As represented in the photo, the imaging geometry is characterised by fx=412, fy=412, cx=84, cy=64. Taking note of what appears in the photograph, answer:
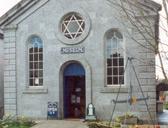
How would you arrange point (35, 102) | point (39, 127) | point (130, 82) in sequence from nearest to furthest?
point (39, 127)
point (130, 82)
point (35, 102)

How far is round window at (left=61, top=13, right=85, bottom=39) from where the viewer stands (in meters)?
23.2

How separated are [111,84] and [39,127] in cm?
472

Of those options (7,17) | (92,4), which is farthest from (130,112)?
(7,17)

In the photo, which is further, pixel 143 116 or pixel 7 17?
pixel 7 17

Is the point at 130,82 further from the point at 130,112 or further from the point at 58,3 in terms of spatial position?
the point at 58,3

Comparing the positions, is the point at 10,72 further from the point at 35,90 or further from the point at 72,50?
the point at 72,50

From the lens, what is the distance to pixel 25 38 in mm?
24250

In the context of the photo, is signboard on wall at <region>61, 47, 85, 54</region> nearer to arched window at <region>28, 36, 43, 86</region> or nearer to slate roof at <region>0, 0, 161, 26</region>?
arched window at <region>28, 36, 43, 86</region>

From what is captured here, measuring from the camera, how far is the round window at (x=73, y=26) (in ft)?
76.3

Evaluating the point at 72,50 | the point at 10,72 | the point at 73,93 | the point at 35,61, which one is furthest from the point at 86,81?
the point at 10,72

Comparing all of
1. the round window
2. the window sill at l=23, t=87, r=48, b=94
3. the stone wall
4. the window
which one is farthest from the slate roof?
the window

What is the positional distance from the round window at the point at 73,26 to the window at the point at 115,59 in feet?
5.46

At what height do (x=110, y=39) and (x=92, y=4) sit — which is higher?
(x=92, y=4)

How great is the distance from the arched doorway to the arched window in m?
1.47
